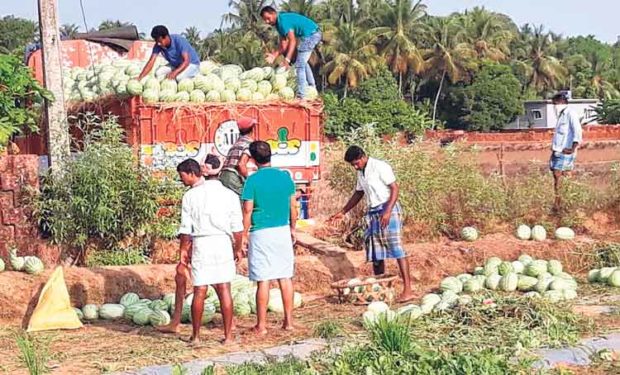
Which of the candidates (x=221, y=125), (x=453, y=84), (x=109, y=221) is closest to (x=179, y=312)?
(x=109, y=221)

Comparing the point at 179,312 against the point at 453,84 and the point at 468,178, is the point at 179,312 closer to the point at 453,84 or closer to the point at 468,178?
the point at 468,178

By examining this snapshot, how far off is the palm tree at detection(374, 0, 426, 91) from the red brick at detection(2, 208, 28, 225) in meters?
47.7

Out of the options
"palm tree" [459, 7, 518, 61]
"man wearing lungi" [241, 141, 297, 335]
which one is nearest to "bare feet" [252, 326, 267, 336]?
A: "man wearing lungi" [241, 141, 297, 335]

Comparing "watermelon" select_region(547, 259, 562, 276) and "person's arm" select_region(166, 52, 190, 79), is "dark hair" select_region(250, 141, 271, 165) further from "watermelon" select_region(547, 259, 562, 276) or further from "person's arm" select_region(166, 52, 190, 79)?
"person's arm" select_region(166, 52, 190, 79)

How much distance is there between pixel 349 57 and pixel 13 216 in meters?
45.2

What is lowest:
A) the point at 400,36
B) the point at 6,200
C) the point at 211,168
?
the point at 6,200

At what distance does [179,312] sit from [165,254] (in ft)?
8.39

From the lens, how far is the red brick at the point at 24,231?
10219 mm

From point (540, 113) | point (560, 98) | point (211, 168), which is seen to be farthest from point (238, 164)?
point (540, 113)

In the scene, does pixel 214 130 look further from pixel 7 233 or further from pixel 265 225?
pixel 265 225

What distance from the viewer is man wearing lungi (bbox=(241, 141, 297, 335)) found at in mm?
7883

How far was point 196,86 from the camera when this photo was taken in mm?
11836

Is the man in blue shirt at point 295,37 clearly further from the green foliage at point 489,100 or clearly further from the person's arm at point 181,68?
the green foliage at point 489,100

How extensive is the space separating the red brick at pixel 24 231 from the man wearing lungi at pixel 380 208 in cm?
369
